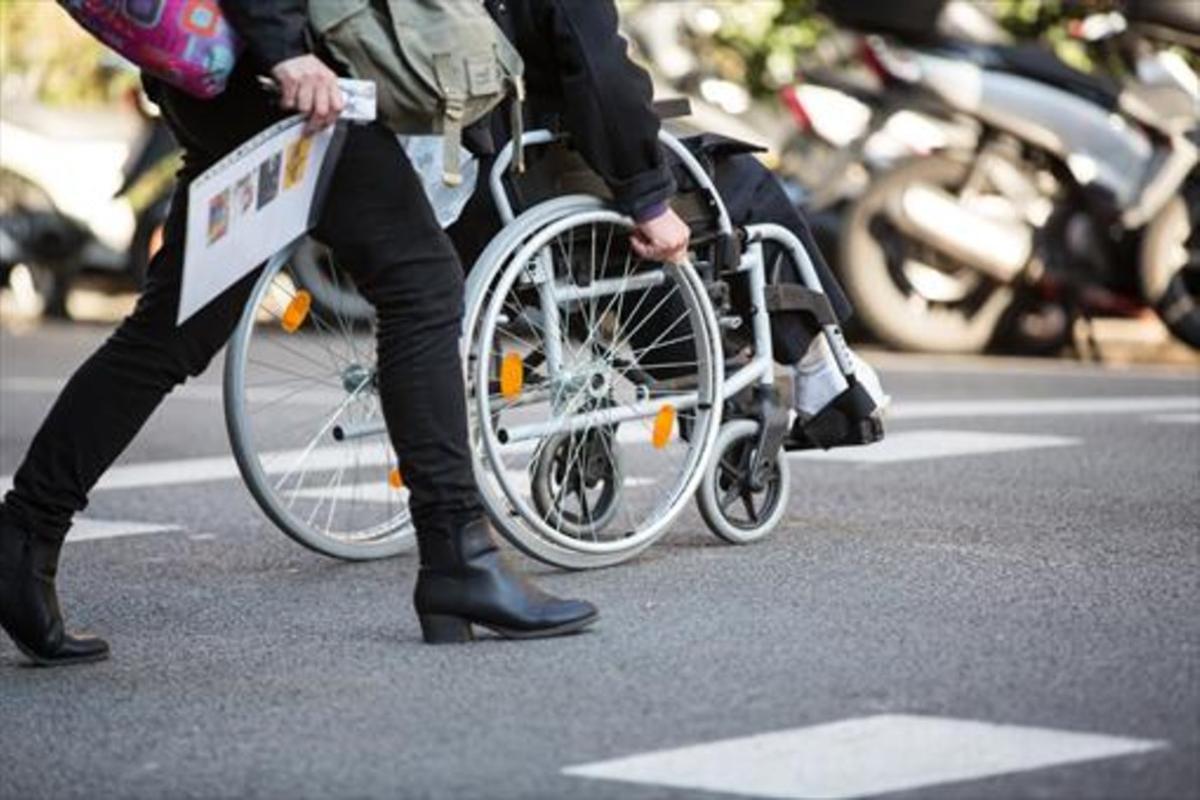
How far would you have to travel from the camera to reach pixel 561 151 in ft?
22.4

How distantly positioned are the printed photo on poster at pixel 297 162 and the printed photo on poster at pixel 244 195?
6 cm

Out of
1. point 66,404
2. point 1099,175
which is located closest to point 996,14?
point 1099,175

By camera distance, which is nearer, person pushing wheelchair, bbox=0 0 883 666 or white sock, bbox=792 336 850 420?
person pushing wheelchair, bbox=0 0 883 666

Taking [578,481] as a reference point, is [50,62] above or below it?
below

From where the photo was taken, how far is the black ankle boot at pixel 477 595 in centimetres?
596

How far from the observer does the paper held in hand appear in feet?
19.1

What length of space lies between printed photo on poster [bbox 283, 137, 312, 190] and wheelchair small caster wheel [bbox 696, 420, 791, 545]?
4.81ft

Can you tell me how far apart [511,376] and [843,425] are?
1057 millimetres

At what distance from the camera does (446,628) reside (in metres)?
6.03

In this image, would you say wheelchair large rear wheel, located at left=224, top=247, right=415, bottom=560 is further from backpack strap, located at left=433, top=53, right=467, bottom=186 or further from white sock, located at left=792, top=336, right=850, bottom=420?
white sock, located at left=792, top=336, right=850, bottom=420

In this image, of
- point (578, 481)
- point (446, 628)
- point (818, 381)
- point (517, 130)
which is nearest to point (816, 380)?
point (818, 381)

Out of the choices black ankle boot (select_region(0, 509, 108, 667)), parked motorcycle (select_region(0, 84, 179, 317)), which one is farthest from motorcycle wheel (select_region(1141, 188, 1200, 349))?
black ankle boot (select_region(0, 509, 108, 667))

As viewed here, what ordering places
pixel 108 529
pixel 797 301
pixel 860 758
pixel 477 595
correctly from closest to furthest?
pixel 860 758 → pixel 477 595 → pixel 797 301 → pixel 108 529

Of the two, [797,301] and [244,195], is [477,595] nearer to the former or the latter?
[244,195]
